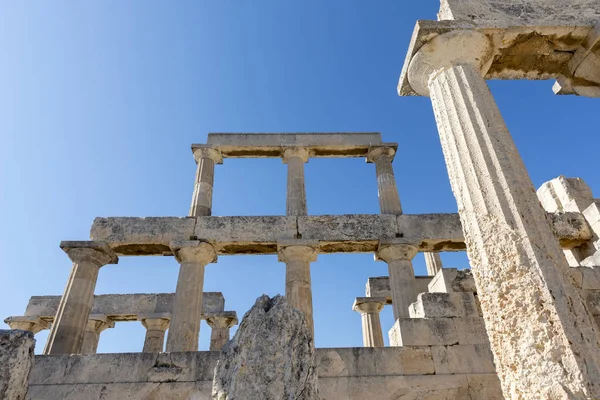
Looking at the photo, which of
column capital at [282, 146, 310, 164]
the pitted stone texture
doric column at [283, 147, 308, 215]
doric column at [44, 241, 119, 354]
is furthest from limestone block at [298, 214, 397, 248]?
the pitted stone texture

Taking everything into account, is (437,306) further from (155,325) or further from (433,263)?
(155,325)

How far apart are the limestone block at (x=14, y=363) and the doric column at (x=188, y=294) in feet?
16.5

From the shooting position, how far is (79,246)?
10.6 m

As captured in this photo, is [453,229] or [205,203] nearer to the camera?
[453,229]

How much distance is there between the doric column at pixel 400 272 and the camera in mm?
9836

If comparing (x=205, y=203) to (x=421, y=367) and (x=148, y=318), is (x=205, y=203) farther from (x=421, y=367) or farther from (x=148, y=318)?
(x=421, y=367)

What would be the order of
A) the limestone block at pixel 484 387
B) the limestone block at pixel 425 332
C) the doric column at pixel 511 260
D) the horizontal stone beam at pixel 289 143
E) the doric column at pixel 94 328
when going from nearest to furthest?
the doric column at pixel 511 260 < the limestone block at pixel 484 387 < the limestone block at pixel 425 332 < the horizontal stone beam at pixel 289 143 < the doric column at pixel 94 328

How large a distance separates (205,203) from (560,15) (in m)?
9.63

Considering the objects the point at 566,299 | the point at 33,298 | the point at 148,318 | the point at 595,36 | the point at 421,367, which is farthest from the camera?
the point at 33,298

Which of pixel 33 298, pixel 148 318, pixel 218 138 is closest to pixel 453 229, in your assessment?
pixel 218 138

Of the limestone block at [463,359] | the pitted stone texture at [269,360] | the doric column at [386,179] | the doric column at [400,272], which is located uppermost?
the doric column at [386,179]

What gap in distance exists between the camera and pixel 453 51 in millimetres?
5047

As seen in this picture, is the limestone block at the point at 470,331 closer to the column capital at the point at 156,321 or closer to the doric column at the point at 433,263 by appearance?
the doric column at the point at 433,263

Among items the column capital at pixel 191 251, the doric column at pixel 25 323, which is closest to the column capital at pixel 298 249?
the column capital at pixel 191 251
